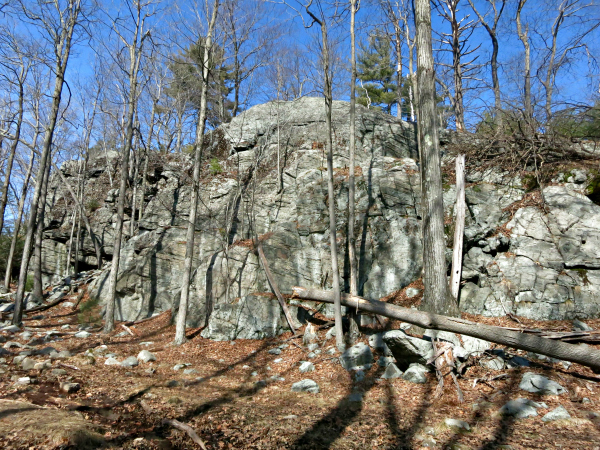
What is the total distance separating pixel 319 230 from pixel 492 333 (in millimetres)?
6741

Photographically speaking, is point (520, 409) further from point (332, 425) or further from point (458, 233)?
point (458, 233)

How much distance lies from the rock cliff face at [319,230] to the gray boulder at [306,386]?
3382mm

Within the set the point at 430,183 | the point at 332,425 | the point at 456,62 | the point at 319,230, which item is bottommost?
the point at 332,425

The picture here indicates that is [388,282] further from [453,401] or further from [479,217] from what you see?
[453,401]

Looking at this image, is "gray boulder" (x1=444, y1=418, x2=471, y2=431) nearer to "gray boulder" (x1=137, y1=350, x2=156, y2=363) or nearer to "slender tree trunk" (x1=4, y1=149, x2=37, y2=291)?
"gray boulder" (x1=137, y1=350, x2=156, y2=363)

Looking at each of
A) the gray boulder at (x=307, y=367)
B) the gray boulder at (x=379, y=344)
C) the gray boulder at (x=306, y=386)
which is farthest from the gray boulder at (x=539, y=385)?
the gray boulder at (x=307, y=367)

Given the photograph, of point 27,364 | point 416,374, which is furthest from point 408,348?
point 27,364

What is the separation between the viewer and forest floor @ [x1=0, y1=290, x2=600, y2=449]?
432 centimetres

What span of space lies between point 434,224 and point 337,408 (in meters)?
4.55

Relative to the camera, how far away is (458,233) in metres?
9.24

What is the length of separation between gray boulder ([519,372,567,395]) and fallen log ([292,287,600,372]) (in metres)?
0.47

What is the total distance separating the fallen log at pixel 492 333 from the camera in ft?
17.1

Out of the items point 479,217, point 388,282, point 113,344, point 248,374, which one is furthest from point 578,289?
point 113,344

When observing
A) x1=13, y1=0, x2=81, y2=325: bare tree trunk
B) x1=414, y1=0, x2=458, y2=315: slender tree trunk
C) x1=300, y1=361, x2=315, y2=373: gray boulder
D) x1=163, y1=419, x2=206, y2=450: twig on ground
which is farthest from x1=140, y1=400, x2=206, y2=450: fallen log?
x1=13, y1=0, x2=81, y2=325: bare tree trunk
